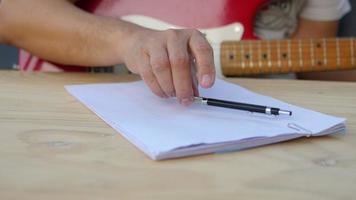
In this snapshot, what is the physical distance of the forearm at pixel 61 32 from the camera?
777mm

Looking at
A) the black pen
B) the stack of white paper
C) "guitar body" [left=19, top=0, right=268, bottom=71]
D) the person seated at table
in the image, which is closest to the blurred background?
the person seated at table

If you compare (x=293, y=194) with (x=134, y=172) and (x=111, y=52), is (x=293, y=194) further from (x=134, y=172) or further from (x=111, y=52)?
(x=111, y=52)

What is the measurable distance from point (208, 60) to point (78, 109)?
0.55 ft

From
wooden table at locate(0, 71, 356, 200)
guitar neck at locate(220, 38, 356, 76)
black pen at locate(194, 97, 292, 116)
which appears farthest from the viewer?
guitar neck at locate(220, 38, 356, 76)

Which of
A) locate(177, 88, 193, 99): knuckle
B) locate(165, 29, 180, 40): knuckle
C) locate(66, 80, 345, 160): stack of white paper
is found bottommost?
locate(66, 80, 345, 160): stack of white paper

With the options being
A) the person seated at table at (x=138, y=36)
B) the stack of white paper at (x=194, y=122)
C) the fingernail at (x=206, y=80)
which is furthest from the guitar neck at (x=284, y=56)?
the fingernail at (x=206, y=80)

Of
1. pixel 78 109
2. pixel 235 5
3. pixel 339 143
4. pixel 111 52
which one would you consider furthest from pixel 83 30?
pixel 339 143

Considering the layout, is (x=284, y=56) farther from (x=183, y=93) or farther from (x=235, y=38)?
(x=183, y=93)

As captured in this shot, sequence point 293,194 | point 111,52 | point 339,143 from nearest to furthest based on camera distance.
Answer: point 293,194 < point 339,143 < point 111,52

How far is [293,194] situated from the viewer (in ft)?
1.23

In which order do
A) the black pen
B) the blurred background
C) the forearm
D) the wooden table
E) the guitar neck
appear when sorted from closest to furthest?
the wooden table
the black pen
the forearm
the guitar neck
the blurred background

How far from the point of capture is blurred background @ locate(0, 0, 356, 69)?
1336mm

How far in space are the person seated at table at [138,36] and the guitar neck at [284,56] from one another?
0.15 meters

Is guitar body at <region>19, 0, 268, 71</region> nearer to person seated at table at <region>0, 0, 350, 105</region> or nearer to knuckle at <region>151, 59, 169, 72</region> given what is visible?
person seated at table at <region>0, 0, 350, 105</region>
